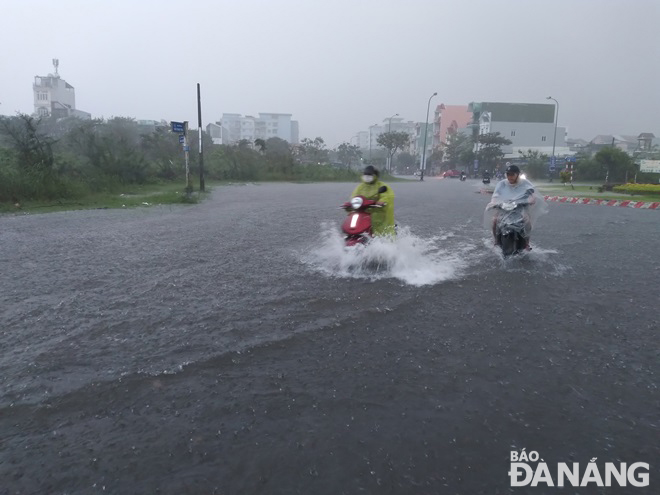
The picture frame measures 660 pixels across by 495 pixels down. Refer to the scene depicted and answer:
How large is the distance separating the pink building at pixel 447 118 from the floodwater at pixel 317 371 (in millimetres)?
89839

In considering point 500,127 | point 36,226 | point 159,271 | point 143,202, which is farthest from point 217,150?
point 500,127

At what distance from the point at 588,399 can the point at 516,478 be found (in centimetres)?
113

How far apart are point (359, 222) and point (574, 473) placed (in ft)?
16.4

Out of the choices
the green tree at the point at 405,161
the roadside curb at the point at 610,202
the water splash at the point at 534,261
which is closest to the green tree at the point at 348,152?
the green tree at the point at 405,161

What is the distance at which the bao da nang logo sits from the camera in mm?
2613

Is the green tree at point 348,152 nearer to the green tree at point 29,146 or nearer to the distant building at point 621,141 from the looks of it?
the distant building at point 621,141

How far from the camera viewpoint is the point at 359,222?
734 centimetres

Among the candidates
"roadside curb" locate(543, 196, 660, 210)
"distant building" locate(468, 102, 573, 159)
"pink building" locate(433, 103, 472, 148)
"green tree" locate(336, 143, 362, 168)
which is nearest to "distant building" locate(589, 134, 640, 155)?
"distant building" locate(468, 102, 573, 159)

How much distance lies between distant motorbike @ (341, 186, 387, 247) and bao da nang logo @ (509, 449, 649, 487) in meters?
4.72

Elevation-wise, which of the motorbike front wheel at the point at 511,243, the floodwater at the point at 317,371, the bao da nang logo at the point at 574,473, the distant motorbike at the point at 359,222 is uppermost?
the distant motorbike at the point at 359,222

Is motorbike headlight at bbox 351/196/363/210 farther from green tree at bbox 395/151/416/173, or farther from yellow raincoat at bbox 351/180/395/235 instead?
green tree at bbox 395/151/416/173

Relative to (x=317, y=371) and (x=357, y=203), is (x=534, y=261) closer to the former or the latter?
(x=357, y=203)

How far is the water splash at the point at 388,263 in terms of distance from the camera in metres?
6.85

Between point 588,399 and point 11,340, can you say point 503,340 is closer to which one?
point 588,399
